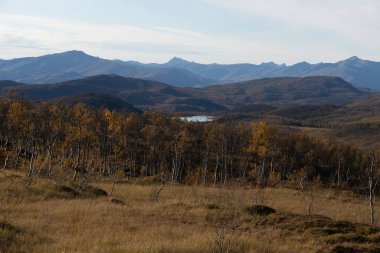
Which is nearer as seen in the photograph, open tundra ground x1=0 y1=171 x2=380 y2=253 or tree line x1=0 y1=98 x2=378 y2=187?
open tundra ground x1=0 y1=171 x2=380 y2=253

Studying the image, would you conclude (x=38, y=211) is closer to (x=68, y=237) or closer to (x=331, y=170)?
(x=68, y=237)

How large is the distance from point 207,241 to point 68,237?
4.60 metres

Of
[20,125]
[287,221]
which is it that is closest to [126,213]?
[287,221]

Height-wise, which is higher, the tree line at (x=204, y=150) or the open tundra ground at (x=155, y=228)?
the open tundra ground at (x=155, y=228)

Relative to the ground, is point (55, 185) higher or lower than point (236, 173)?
higher

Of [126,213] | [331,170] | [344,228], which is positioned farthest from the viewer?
[331,170]

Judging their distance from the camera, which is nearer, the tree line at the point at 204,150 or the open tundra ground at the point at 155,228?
the open tundra ground at the point at 155,228

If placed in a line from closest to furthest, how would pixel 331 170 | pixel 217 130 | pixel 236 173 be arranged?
pixel 217 130
pixel 236 173
pixel 331 170

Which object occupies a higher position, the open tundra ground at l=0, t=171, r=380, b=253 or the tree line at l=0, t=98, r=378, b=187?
the open tundra ground at l=0, t=171, r=380, b=253

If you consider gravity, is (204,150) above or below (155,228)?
below

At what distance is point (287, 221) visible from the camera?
67.2 ft

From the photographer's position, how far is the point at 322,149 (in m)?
113

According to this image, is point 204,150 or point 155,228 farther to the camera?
point 204,150

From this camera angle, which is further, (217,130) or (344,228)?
(217,130)
